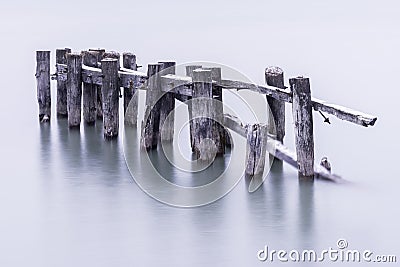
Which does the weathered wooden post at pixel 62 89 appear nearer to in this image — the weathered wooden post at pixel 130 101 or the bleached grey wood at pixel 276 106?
the weathered wooden post at pixel 130 101

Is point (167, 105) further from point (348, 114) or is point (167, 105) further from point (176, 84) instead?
point (348, 114)

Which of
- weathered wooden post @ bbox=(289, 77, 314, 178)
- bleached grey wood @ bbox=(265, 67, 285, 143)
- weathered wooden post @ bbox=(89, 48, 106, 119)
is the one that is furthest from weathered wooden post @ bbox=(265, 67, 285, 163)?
weathered wooden post @ bbox=(89, 48, 106, 119)

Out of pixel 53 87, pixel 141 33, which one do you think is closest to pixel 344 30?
pixel 141 33

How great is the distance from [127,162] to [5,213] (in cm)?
237

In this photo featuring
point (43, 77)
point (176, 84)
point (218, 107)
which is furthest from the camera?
point (43, 77)

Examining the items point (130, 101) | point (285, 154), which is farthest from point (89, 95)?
point (285, 154)

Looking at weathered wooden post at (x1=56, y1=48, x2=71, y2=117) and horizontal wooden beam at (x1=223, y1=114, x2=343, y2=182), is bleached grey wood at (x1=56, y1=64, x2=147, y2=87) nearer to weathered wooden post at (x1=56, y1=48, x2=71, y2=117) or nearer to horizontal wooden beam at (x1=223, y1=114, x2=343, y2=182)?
weathered wooden post at (x1=56, y1=48, x2=71, y2=117)

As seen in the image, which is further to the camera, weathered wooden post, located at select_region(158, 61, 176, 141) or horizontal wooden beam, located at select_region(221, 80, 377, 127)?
weathered wooden post, located at select_region(158, 61, 176, 141)

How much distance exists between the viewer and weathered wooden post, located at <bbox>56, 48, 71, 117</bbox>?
18047mm

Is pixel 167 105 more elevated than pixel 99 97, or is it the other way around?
pixel 99 97

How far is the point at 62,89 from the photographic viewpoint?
1809 centimetres

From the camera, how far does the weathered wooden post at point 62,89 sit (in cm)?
1805

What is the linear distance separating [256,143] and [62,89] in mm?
5398

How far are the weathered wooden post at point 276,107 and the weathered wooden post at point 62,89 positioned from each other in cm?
423
